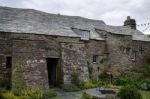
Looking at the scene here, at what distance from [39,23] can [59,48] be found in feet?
12.5

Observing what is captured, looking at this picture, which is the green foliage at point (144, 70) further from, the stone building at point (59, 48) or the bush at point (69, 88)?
the bush at point (69, 88)

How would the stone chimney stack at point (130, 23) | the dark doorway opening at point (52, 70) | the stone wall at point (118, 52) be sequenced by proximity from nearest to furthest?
the dark doorway opening at point (52, 70)
the stone wall at point (118, 52)
the stone chimney stack at point (130, 23)

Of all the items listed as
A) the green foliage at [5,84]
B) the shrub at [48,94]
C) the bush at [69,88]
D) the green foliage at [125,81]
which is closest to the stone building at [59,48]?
the green foliage at [5,84]

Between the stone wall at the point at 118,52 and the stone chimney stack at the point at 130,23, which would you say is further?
the stone chimney stack at the point at 130,23

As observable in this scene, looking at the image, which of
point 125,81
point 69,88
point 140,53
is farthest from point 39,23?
point 140,53

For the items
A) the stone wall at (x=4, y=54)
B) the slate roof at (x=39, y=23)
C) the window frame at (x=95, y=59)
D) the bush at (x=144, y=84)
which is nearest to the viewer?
the stone wall at (x=4, y=54)

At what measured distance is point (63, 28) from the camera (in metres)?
31.0

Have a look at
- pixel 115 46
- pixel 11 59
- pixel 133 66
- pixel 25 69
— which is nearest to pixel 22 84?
pixel 25 69

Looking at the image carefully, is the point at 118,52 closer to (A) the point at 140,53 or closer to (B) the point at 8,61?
(A) the point at 140,53

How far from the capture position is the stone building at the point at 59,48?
2464cm

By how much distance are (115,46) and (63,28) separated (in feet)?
24.1

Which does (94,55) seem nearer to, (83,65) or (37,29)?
(83,65)

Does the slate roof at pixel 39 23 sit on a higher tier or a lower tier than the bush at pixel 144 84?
higher

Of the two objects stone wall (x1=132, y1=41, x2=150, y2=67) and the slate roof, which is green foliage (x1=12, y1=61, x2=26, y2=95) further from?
stone wall (x1=132, y1=41, x2=150, y2=67)
